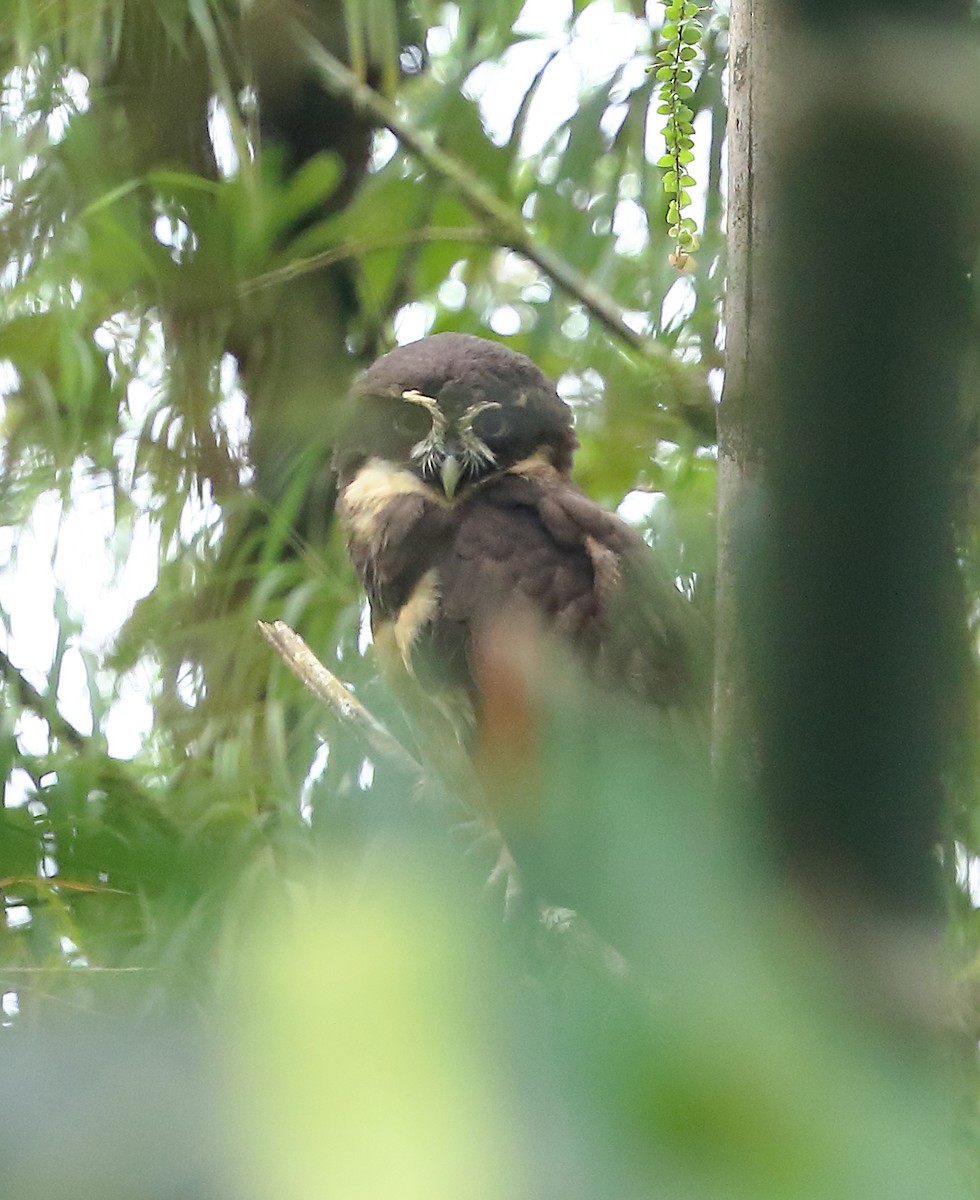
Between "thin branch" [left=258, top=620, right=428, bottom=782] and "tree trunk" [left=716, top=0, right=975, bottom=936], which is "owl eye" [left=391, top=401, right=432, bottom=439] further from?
"tree trunk" [left=716, top=0, right=975, bottom=936]

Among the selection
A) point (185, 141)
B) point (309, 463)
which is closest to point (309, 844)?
point (309, 463)

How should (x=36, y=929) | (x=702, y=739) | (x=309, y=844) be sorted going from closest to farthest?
(x=702, y=739) < (x=309, y=844) < (x=36, y=929)

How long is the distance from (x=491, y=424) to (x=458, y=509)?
0.33 ft

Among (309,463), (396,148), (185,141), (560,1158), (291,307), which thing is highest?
(185,141)

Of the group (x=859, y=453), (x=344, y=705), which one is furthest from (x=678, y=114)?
(x=859, y=453)

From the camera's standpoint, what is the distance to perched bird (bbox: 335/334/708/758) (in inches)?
54.6

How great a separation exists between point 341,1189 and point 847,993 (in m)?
0.09

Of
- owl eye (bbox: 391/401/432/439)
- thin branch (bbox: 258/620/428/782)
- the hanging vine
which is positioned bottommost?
thin branch (bbox: 258/620/428/782)

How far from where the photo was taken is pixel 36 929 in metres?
0.62

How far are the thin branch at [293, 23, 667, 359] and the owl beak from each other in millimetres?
228

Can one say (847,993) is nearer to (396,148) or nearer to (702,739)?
(702,739)

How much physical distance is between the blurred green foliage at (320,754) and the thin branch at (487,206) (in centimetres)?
2

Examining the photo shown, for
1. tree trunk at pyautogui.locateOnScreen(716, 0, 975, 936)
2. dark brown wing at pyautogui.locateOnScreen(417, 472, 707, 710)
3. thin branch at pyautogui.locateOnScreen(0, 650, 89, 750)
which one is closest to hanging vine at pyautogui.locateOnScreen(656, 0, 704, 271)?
dark brown wing at pyautogui.locateOnScreen(417, 472, 707, 710)

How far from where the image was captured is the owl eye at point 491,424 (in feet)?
5.14
